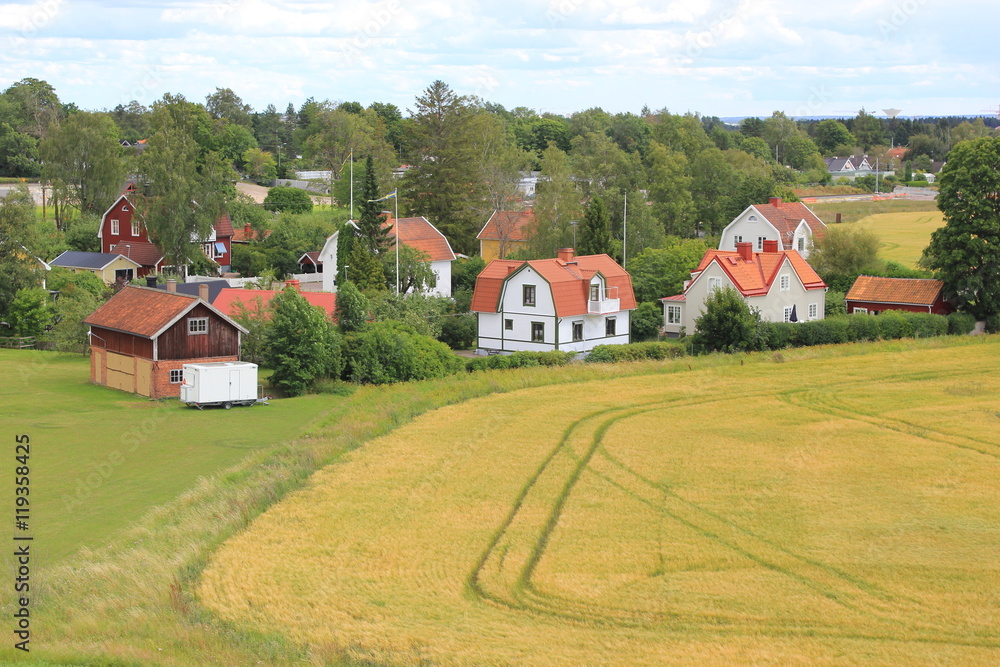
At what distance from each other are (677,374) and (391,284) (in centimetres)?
1985

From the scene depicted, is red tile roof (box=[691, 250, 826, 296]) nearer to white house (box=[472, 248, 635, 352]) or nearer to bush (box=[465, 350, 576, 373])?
white house (box=[472, 248, 635, 352])

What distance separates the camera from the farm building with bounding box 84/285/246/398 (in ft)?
133

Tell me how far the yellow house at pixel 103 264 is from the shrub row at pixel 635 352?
35.7m

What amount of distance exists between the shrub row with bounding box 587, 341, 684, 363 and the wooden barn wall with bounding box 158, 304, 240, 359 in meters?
15.3

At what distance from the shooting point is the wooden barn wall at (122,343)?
41.0 m

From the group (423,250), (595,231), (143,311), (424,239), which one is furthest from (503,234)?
(143,311)

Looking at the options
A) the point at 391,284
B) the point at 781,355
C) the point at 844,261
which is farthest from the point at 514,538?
the point at 844,261

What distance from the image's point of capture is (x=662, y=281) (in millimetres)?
58594

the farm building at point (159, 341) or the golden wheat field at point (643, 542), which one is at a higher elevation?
the farm building at point (159, 341)

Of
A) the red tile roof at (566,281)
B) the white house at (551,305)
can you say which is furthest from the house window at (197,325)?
the white house at (551,305)

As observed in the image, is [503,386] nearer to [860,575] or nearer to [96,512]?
[96,512]

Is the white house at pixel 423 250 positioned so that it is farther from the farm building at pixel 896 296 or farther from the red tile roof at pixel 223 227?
the farm building at pixel 896 296

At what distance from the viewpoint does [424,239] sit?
64.9 meters

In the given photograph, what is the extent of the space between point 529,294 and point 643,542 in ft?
92.0
